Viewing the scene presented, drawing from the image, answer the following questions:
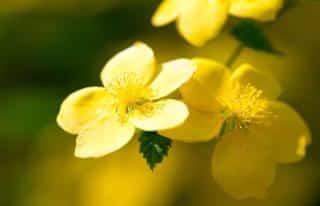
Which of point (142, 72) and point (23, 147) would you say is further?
point (23, 147)

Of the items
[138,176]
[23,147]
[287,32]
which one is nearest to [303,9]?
[287,32]

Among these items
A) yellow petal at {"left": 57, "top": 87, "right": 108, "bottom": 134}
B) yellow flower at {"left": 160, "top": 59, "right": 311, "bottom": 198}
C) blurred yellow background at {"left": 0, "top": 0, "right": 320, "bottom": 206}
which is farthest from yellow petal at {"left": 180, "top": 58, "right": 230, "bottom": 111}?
blurred yellow background at {"left": 0, "top": 0, "right": 320, "bottom": 206}

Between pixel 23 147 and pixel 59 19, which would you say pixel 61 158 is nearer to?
pixel 23 147

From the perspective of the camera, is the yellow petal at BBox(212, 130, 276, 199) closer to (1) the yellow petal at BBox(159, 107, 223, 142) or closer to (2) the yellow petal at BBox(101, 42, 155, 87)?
(1) the yellow petal at BBox(159, 107, 223, 142)

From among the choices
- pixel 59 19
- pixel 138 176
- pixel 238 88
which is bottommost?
pixel 138 176

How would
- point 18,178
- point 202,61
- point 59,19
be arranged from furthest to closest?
point 59,19, point 18,178, point 202,61

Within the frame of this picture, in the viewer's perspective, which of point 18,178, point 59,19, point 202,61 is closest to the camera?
point 202,61

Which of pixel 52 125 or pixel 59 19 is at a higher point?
pixel 59 19
